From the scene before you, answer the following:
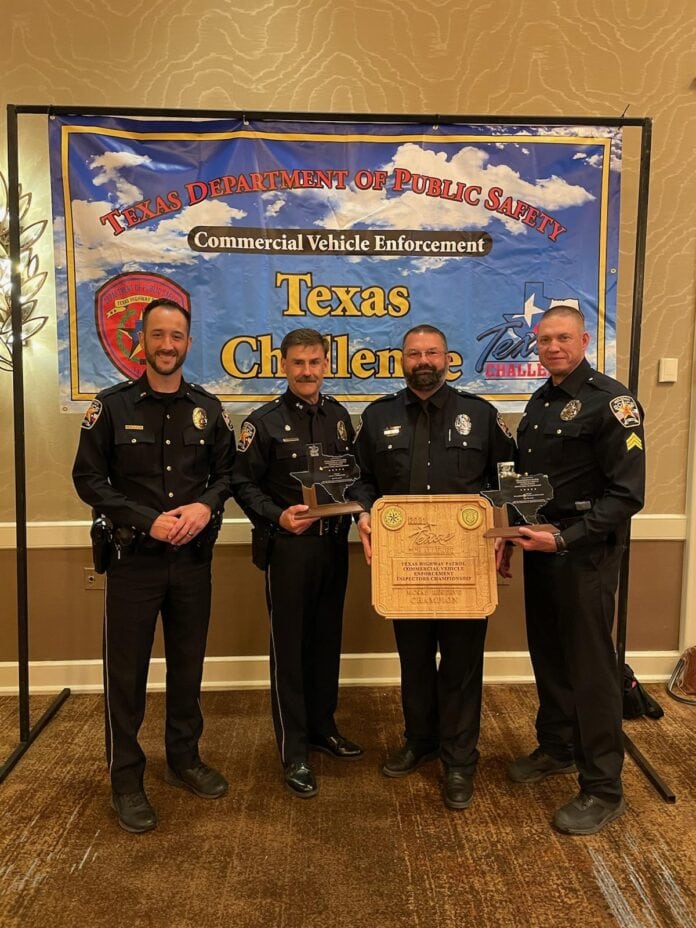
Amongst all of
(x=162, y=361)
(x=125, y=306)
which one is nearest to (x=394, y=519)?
(x=162, y=361)

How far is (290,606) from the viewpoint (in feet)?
8.41

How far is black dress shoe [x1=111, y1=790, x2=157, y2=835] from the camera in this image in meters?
2.34

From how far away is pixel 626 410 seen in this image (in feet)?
7.50

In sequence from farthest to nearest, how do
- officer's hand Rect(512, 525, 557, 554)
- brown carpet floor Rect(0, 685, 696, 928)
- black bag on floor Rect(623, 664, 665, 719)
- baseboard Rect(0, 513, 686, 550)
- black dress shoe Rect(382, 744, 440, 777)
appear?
baseboard Rect(0, 513, 686, 550) < black bag on floor Rect(623, 664, 665, 719) < black dress shoe Rect(382, 744, 440, 777) < officer's hand Rect(512, 525, 557, 554) < brown carpet floor Rect(0, 685, 696, 928)

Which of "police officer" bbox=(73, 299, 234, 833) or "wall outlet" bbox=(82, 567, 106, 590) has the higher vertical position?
"police officer" bbox=(73, 299, 234, 833)

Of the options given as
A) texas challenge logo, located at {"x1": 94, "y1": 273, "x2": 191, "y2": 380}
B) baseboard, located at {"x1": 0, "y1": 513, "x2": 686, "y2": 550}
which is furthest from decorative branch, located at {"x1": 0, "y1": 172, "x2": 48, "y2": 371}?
baseboard, located at {"x1": 0, "y1": 513, "x2": 686, "y2": 550}

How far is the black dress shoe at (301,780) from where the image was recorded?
2551 millimetres

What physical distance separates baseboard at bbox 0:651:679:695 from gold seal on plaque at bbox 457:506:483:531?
1445 mm

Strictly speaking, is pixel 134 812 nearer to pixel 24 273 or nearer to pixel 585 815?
pixel 585 815

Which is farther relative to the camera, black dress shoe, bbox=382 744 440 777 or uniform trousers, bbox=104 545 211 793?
black dress shoe, bbox=382 744 440 777

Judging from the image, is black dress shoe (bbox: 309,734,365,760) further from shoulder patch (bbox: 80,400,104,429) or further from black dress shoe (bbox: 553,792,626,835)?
shoulder patch (bbox: 80,400,104,429)

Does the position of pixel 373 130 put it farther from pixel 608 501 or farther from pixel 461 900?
pixel 461 900

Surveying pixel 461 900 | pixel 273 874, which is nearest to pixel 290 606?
pixel 273 874

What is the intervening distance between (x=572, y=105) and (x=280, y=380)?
2.01 m
